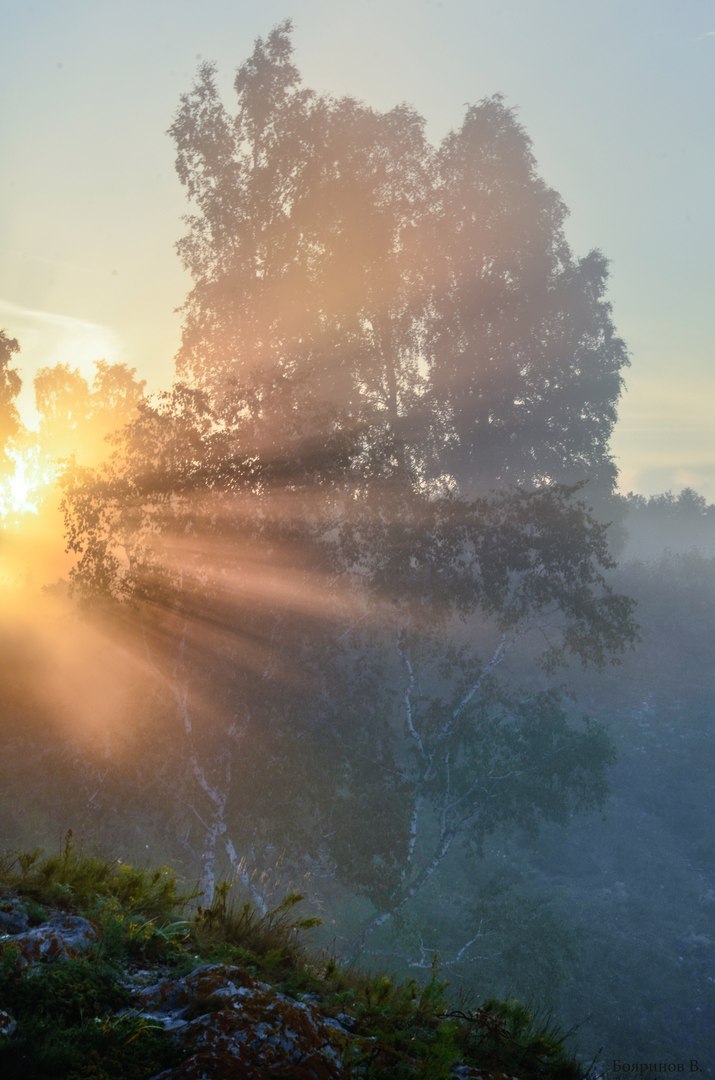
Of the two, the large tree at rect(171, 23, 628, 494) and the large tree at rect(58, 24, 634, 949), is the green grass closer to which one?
the large tree at rect(58, 24, 634, 949)

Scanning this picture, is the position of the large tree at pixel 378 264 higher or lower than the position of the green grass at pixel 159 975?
higher

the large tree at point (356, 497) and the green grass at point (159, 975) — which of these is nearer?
the green grass at point (159, 975)

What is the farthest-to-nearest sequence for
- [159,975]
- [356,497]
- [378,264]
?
[378,264], [356,497], [159,975]

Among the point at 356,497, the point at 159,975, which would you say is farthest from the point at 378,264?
the point at 159,975

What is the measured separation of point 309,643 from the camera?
1888 cm

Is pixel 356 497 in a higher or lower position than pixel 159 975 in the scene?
higher

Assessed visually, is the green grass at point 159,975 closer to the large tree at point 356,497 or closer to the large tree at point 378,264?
the large tree at point 356,497

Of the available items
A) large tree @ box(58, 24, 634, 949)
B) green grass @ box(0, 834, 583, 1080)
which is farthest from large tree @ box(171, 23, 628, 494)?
green grass @ box(0, 834, 583, 1080)

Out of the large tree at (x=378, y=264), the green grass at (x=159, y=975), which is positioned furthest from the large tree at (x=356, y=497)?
the green grass at (x=159, y=975)

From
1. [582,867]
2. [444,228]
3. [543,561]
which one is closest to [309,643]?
[543,561]

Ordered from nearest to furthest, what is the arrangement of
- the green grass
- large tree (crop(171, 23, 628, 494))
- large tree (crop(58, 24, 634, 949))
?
the green grass, large tree (crop(58, 24, 634, 949)), large tree (crop(171, 23, 628, 494))

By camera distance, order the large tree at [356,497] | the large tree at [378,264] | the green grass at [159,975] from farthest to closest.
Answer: the large tree at [378,264]
the large tree at [356,497]
the green grass at [159,975]

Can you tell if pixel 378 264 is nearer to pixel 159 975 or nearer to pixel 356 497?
pixel 356 497

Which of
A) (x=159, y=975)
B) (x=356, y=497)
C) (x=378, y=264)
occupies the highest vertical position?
(x=378, y=264)
